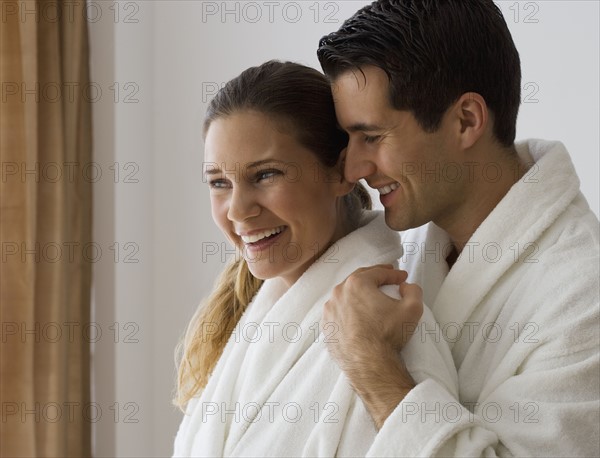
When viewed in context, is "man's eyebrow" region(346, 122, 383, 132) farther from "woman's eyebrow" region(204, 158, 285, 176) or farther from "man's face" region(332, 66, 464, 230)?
"woman's eyebrow" region(204, 158, 285, 176)

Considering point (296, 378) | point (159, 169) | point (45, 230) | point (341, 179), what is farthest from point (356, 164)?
point (159, 169)

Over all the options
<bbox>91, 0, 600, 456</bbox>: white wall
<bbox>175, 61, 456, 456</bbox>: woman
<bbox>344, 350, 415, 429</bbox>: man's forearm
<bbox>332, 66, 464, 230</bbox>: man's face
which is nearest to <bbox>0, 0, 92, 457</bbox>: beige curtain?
<bbox>91, 0, 600, 456</bbox>: white wall

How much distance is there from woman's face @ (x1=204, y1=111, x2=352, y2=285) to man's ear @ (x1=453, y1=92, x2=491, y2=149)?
0.79 feet

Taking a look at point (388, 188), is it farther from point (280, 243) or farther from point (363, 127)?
point (280, 243)

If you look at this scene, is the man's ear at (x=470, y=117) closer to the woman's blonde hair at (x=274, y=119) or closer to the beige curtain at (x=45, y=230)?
the woman's blonde hair at (x=274, y=119)

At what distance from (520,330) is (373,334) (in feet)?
0.82

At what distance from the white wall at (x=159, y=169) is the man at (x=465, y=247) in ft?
4.01

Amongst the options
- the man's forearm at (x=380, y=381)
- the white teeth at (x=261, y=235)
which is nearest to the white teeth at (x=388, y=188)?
the white teeth at (x=261, y=235)

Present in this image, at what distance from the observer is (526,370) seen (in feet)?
4.78

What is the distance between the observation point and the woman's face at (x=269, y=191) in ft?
5.36

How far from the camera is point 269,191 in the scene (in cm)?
164

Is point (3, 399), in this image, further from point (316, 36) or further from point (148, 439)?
point (316, 36)

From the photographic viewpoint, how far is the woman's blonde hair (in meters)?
1.66

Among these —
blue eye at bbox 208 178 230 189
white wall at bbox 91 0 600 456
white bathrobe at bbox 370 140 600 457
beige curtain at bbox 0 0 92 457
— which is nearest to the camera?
white bathrobe at bbox 370 140 600 457
